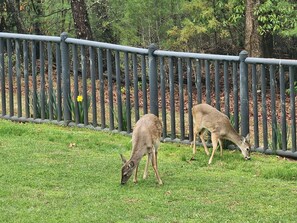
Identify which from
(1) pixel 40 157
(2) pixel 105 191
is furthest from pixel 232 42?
(2) pixel 105 191

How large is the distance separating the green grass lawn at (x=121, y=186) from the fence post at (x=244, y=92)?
387 mm

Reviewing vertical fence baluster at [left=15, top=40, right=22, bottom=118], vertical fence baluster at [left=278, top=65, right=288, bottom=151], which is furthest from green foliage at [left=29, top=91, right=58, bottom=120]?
vertical fence baluster at [left=278, top=65, right=288, bottom=151]

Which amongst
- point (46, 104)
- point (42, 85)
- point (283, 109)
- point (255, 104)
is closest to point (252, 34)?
point (46, 104)

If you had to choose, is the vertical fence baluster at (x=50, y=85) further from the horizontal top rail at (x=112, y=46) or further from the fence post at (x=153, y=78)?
the fence post at (x=153, y=78)

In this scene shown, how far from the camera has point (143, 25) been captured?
2145 cm

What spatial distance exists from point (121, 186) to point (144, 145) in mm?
570

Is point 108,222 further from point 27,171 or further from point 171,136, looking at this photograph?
point 171,136

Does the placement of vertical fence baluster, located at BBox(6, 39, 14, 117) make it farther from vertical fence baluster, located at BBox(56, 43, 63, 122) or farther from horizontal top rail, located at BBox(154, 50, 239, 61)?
horizontal top rail, located at BBox(154, 50, 239, 61)

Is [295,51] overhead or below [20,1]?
below

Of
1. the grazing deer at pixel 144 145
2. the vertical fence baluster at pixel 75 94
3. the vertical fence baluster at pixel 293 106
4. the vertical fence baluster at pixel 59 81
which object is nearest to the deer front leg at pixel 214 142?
the vertical fence baluster at pixel 293 106

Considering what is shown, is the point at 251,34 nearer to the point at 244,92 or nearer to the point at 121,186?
the point at 244,92

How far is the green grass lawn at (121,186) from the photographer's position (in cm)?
904

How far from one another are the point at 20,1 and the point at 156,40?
11.1ft

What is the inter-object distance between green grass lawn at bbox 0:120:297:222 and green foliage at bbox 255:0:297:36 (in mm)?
7705
